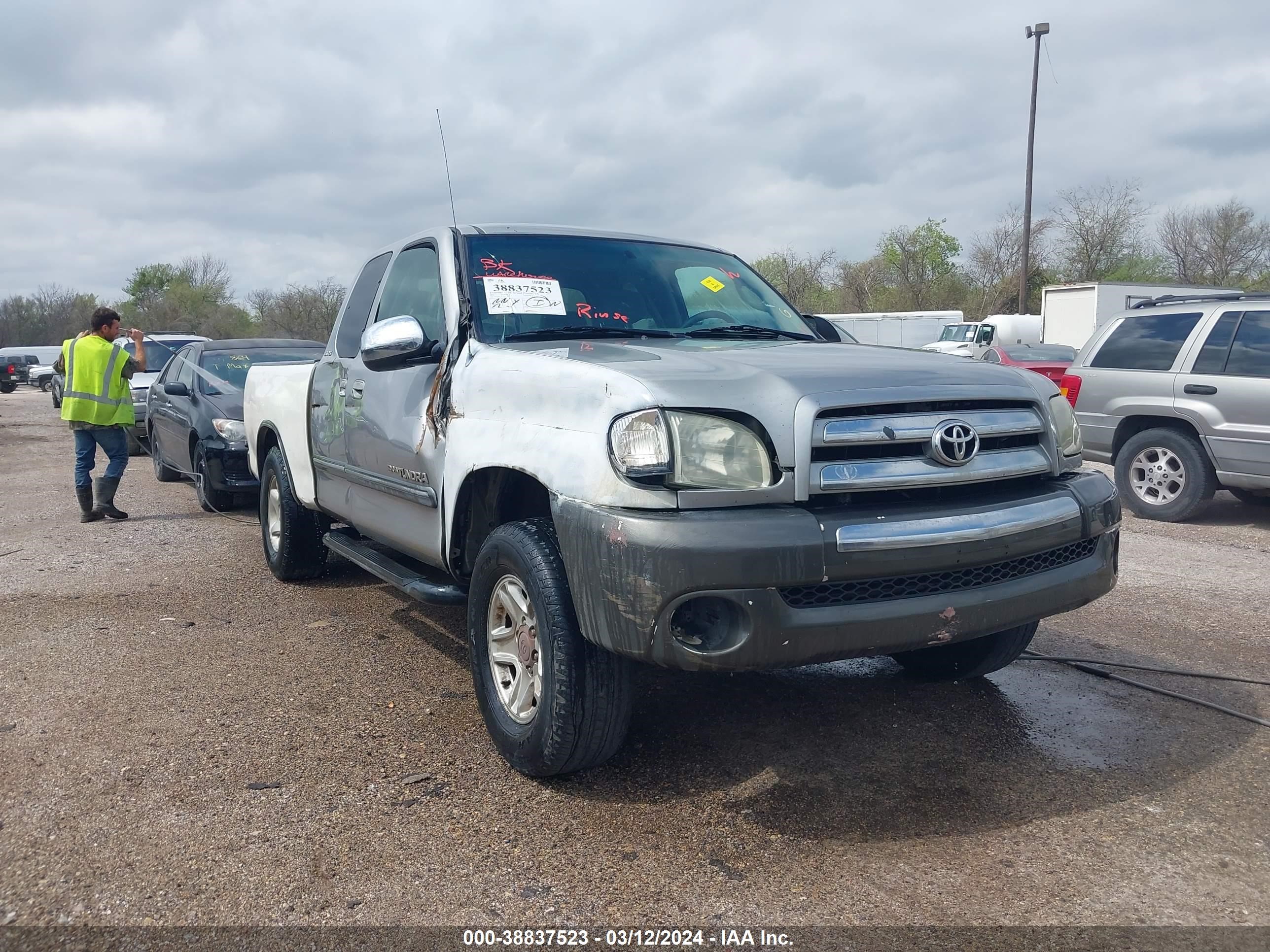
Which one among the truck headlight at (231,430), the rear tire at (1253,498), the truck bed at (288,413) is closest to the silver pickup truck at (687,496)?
the truck bed at (288,413)

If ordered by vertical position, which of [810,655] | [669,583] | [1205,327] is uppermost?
[1205,327]

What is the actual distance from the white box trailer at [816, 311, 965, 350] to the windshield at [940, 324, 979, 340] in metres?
0.85

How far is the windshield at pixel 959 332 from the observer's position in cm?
3331

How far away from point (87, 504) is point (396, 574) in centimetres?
591

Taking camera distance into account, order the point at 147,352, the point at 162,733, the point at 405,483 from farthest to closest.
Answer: the point at 147,352
the point at 405,483
the point at 162,733

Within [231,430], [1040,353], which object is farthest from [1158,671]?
[1040,353]

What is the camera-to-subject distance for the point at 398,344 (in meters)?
3.82

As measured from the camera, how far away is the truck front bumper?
266 cm

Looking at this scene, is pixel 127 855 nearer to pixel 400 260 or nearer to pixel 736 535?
pixel 736 535

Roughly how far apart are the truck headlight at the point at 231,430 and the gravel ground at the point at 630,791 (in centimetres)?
385

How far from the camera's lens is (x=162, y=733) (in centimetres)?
377

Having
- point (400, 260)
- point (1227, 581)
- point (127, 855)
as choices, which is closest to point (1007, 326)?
point (1227, 581)

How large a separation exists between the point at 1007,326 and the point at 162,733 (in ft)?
101

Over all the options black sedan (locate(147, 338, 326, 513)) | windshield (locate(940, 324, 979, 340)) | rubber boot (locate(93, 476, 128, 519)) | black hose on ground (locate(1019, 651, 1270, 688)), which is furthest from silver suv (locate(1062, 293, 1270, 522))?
windshield (locate(940, 324, 979, 340))
